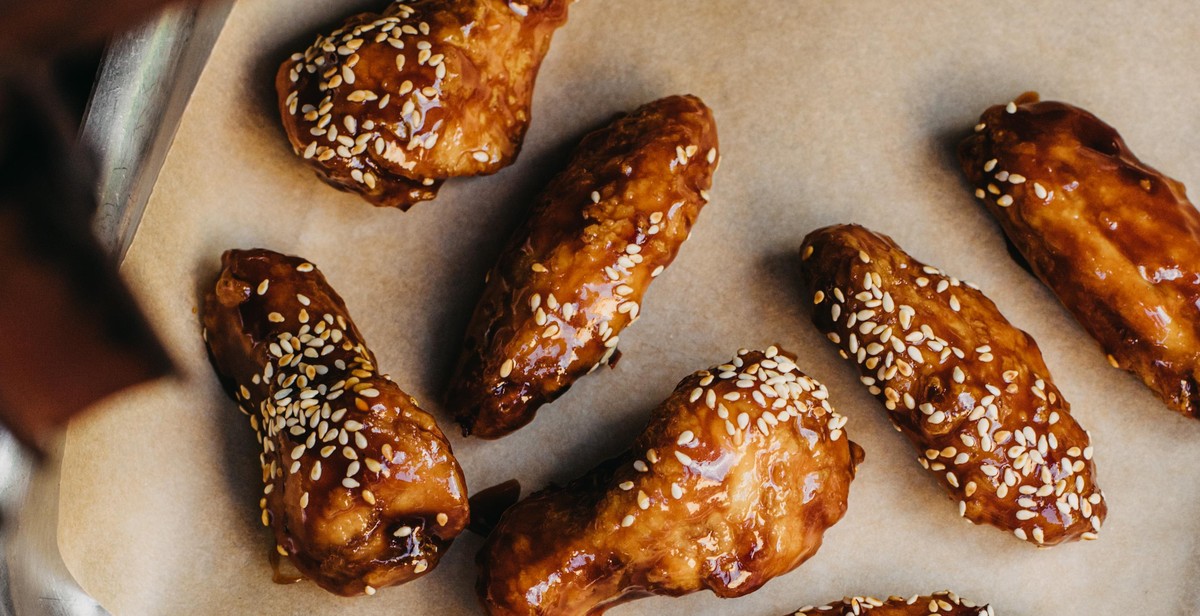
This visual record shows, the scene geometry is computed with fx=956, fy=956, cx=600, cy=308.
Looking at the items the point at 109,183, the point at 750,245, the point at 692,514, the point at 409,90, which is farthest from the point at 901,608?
the point at 109,183

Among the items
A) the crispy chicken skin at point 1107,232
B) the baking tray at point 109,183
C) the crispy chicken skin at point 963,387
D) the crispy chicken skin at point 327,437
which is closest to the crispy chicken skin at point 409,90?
the baking tray at point 109,183

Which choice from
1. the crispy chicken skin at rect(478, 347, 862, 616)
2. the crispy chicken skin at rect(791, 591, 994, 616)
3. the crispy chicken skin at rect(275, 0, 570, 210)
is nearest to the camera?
the crispy chicken skin at rect(478, 347, 862, 616)

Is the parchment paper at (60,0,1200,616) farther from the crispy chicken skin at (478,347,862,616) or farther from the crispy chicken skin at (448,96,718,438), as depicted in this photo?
the crispy chicken skin at (478,347,862,616)

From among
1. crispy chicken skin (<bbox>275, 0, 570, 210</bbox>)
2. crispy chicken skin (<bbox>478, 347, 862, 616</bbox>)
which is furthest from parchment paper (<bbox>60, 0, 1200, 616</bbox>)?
crispy chicken skin (<bbox>478, 347, 862, 616</bbox>)

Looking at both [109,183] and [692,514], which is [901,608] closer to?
[692,514]

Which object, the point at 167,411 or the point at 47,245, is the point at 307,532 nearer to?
the point at 167,411

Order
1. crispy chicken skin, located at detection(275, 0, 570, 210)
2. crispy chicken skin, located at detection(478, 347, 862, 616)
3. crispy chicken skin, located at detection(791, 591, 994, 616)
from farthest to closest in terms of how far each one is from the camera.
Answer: crispy chicken skin, located at detection(791, 591, 994, 616) < crispy chicken skin, located at detection(275, 0, 570, 210) < crispy chicken skin, located at detection(478, 347, 862, 616)

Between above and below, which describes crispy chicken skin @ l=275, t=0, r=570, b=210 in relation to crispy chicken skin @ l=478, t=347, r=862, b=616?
above

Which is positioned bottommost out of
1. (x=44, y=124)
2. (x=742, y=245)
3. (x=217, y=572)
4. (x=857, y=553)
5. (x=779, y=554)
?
(x=217, y=572)

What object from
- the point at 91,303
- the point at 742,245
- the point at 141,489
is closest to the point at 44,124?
the point at 91,303
